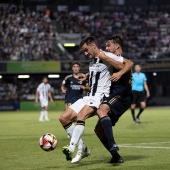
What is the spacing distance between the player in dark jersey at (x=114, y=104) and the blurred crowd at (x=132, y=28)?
40.2 m

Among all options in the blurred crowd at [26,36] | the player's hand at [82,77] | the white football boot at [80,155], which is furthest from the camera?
the blurred crowd at [26,36]

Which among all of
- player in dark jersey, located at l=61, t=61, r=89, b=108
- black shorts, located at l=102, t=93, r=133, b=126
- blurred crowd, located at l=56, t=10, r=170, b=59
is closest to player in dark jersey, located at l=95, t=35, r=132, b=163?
black shorts, located at l=102, t=93, r=133, b=126

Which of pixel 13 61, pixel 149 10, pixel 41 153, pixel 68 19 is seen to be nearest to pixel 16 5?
pixel 68 19

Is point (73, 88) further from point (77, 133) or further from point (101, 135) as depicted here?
point (77, 133)

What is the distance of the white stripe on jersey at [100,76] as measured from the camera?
10.2 metres

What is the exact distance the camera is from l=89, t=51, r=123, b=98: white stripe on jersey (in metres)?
10.2

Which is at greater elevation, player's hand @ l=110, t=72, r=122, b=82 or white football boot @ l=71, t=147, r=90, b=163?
player's hand @ l=110, t=72, r=122, b=82

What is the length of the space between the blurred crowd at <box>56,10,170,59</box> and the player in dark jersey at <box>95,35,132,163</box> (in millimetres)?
40200

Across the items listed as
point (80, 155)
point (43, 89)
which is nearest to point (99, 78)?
point (80, 155)

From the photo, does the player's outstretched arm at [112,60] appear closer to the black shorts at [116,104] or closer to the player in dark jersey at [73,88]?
the black shorts at [116,104]

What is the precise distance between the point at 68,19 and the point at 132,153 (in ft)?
146

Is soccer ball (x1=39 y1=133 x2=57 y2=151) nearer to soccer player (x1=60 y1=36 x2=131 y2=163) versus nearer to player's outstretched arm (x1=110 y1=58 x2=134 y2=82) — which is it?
soccer player (x1=60 y1=36 x2=131 y2=163)

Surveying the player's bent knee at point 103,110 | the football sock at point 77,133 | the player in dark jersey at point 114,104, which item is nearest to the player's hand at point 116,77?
the player in dark jersey at point 114,104

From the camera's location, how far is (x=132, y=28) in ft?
176
